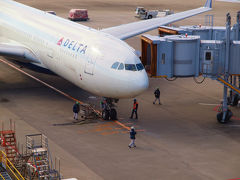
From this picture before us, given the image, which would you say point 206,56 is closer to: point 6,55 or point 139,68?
point 139,68

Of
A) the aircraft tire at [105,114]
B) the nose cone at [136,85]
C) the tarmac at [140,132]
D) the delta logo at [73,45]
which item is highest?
the delta logo at [73,45]

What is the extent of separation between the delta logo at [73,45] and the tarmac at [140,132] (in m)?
4.94

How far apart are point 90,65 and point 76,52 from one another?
2.33 meters

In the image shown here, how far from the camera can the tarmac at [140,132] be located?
2911cm

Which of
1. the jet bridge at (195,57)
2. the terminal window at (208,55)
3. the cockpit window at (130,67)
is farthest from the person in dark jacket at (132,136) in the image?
the terminal window at (208,55)

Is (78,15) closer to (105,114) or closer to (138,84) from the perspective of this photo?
(105,114)

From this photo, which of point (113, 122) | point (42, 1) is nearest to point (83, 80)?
point (113, 122)

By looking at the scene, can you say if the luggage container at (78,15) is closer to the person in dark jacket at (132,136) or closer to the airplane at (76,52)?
the airplane at (76,52)

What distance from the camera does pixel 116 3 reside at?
120 m

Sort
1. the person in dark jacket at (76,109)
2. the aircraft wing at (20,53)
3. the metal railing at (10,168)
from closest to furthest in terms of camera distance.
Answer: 1. the metal railing at (10,168)
2. the person in dark jacket at (76,109)
3. the aircraft wing at (20,53)

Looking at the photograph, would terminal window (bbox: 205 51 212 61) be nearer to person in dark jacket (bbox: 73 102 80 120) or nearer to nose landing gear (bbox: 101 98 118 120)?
nose landing gear (bbox: 101 98 118 120)

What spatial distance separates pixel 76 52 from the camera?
38.6 metres

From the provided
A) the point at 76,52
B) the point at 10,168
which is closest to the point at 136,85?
the point at 76,52

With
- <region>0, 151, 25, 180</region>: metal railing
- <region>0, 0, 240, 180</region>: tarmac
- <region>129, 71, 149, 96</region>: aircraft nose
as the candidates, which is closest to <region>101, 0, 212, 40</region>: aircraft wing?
<region>0, 0, 240, 180</region>: tarmac
